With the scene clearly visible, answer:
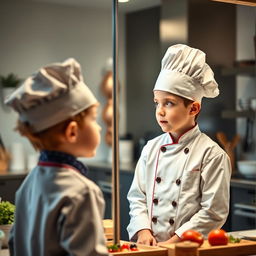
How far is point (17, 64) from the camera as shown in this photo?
4102 millimetres

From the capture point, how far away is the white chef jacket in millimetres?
1106

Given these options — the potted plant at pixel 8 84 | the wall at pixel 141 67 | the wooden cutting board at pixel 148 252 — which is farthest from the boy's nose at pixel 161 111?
the wall at pixel 141 67

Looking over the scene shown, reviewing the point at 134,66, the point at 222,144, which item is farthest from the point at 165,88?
the point at 134,66

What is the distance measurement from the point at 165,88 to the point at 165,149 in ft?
0.57

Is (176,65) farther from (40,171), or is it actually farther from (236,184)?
(236,184)

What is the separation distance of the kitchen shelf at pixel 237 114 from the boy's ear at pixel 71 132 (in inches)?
99.2

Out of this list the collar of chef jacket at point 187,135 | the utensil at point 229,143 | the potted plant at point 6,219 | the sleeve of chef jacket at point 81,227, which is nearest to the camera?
the sleeve of chef jacket at point 81,227

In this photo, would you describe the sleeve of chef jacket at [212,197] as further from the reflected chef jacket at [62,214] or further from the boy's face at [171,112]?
the reflected chef jacket at [62,214]

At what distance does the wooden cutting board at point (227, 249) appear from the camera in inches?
56.3

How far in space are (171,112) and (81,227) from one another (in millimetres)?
704

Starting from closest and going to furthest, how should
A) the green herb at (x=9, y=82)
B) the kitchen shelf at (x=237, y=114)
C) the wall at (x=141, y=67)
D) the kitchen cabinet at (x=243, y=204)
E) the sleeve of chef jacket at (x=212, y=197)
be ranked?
the sleeve of chef jacket at (x=212, y=197), the kitchen cabinet at (x=243, y=204), the kitchen shelf at (x=237, y=114), the green herb at (x=9, y=82), the wall at (x=141, y=67)

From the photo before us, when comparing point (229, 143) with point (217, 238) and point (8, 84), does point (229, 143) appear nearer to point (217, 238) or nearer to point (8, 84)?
point (8, 84)

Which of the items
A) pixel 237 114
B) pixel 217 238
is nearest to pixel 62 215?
pixel 217 238

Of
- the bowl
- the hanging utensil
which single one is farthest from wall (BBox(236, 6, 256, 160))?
the bowl
